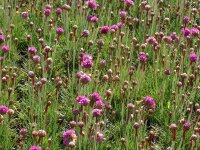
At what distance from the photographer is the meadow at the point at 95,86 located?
3.13m

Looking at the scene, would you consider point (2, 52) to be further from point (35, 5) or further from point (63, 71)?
point (35, 5)

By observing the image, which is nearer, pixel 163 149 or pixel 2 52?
pixel 163 149

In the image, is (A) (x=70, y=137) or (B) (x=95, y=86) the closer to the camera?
(A) (x=70, y=137)

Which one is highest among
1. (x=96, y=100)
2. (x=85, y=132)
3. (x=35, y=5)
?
(x=35, y=5)

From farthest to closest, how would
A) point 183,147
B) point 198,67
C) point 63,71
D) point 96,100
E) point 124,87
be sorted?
point 63,71
point 198,67
point 124,87
point 183,147
point 96,100

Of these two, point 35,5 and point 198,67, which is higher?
point 35,5

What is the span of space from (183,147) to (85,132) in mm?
640

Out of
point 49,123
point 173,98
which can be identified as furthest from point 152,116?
point 49,123

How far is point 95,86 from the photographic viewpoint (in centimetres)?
374

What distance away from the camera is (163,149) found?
3371 mm

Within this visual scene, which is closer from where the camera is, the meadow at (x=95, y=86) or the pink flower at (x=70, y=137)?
the pink flower at (x=70, y=137)

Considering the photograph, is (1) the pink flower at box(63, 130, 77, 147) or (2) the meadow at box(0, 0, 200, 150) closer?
(1) the pink flower at box(63, 130, 77, 147)

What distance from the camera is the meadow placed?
313 centimetres

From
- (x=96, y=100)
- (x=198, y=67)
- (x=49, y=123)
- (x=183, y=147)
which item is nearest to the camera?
(x=96, y=100)
